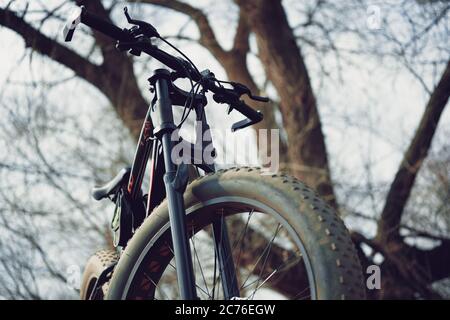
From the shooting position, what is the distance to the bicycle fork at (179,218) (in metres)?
1.40

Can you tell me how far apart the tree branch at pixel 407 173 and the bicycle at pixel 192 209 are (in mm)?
2758

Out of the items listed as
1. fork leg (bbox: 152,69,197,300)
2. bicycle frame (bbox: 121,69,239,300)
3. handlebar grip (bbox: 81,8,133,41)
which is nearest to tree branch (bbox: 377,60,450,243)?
bicycle frame (bbox: 121,69,239,300)

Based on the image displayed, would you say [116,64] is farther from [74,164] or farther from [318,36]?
[318,36]

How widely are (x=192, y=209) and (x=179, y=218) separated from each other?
90 millimetres

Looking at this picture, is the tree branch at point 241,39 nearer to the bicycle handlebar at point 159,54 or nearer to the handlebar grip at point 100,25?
the bicycle handlebar at point 159,54

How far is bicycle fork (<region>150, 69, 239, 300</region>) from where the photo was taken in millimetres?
1400

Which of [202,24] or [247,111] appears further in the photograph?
[202,24]

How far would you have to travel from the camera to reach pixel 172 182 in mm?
1504

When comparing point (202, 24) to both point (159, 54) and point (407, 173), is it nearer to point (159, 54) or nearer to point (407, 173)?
point (407, 173)

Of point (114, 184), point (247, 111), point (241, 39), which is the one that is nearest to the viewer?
point (247, 111)

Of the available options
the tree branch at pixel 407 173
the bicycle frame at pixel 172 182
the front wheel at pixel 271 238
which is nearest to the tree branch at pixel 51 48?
the bicycle frame at pixel 172 182

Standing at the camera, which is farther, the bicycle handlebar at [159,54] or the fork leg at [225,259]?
the fork leg at [225,259]

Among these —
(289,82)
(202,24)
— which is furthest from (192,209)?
(202,24)

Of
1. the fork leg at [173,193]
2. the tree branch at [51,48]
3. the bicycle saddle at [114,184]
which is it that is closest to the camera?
the fork leg at [173,193]
